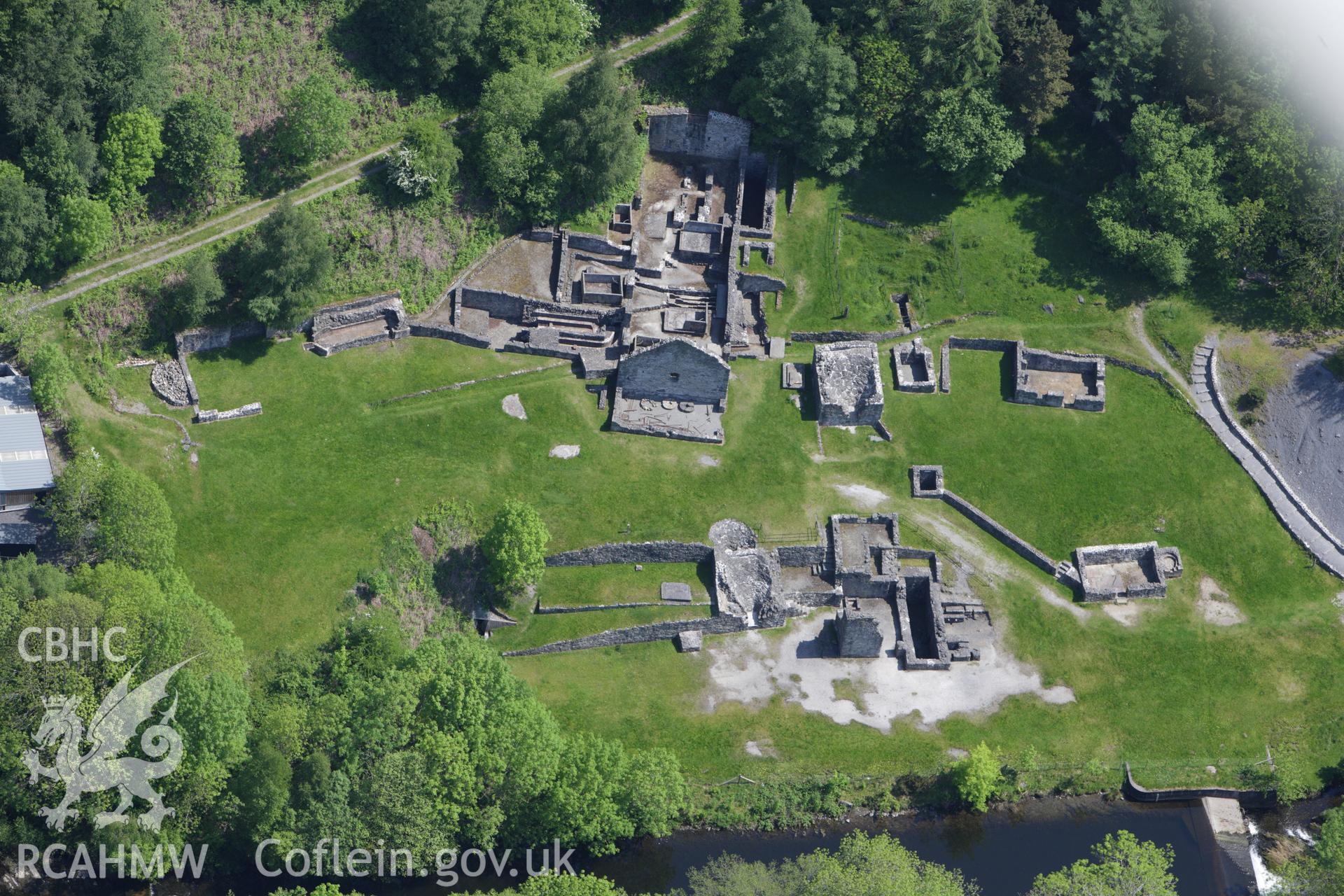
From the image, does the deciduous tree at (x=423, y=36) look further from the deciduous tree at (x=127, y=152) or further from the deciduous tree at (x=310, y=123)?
the deciduous tree at (x=127, y=152)

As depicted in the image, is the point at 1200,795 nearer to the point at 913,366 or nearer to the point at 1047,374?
the point at 1047,374

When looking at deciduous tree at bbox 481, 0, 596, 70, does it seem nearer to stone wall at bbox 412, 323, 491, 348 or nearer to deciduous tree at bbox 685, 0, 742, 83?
deciduous tree at bbox 685, 0, 742, 83

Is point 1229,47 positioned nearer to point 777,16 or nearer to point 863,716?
point 777,16

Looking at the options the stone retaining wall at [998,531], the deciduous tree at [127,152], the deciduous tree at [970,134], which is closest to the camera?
the deciduous tree at [127,152]

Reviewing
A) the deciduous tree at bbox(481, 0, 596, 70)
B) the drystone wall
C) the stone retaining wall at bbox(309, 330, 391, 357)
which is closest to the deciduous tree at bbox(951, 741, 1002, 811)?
the stone retaining wall at bbox(309, 330, 391, 357)

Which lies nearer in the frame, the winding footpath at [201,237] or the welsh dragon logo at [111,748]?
the welsh dragon logo at [111,748]

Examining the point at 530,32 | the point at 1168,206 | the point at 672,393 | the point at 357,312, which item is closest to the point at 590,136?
the point at 530,32

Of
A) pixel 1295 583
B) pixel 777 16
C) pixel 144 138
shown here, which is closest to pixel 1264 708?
pixel 1295 583

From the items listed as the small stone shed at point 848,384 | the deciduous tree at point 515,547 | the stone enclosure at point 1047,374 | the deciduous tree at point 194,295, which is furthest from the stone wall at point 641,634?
the deciduous tree at point 194,295
